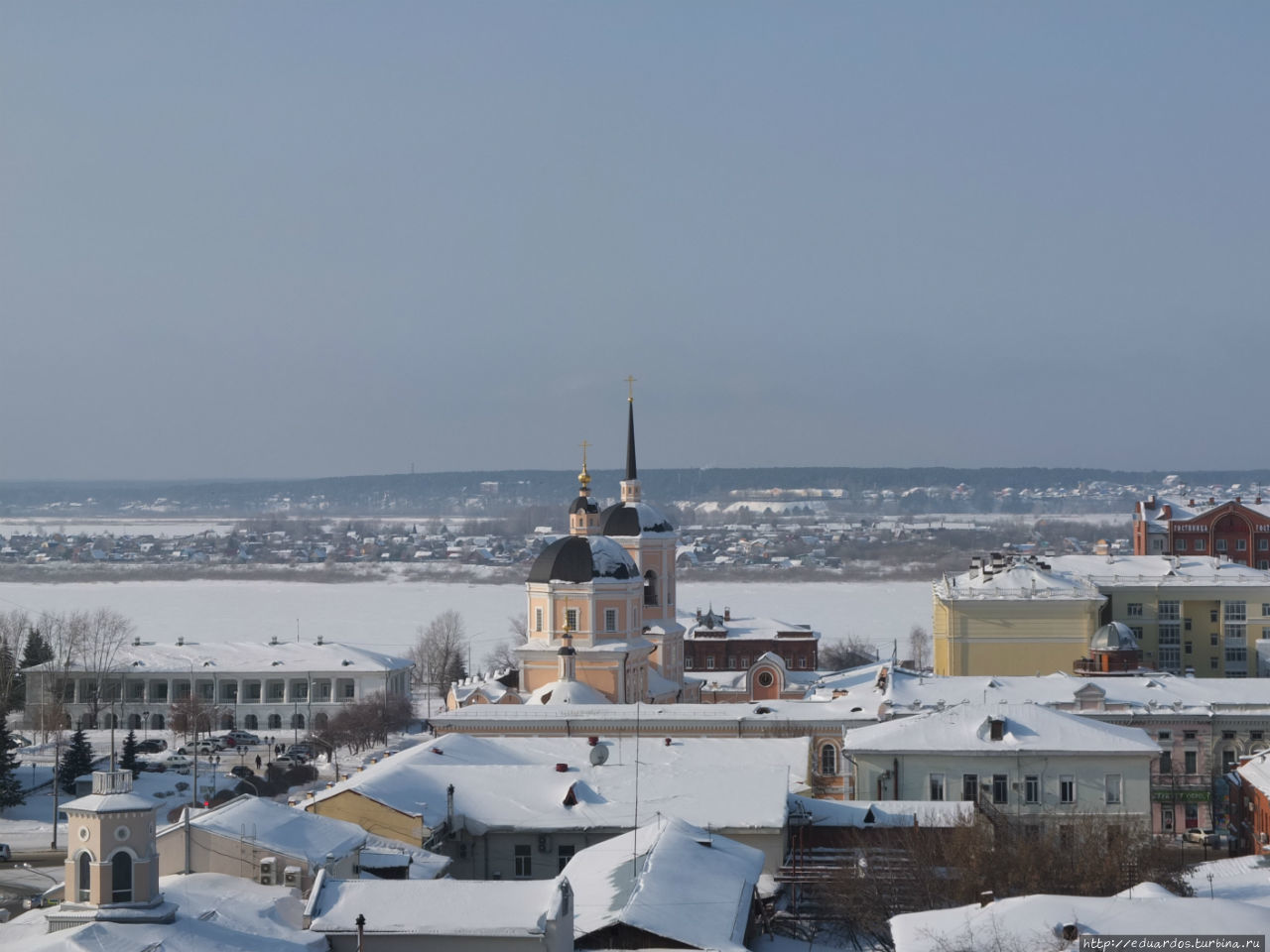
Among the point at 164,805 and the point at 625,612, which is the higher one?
the point at 625,612

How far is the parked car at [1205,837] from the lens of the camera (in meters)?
40.2

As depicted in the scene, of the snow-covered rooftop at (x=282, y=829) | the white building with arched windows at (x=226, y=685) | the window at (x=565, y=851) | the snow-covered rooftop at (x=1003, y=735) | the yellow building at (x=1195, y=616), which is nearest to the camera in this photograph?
the snow-covered rooftop at (x=282, y=829)

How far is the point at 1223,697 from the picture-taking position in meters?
45.7

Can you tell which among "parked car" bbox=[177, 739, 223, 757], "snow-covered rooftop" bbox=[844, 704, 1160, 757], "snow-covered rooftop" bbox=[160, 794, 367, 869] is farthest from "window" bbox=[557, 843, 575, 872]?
"parked car" bbox=[177, 739, 223, 757]

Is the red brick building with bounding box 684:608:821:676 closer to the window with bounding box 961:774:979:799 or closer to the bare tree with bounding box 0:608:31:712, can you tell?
the bare tree with bounding box 0:608:31:712

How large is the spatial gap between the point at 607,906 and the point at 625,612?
2948cm

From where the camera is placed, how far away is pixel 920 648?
84062mm

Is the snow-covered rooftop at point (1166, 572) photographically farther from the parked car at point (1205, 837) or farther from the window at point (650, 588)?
the parked car at point (1205, 837)

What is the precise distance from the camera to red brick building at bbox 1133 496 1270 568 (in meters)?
78.9

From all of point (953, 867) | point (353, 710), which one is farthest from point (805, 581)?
point (953, 867)

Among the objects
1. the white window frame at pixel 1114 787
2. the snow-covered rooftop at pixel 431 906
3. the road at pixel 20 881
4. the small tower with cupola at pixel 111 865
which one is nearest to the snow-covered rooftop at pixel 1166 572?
the white window frame at pixel 1114 787

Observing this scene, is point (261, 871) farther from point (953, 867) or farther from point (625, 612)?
point (625, 612)

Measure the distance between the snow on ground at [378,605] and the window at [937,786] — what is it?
45506 millimetres

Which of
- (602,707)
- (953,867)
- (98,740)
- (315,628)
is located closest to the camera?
(953,867)
